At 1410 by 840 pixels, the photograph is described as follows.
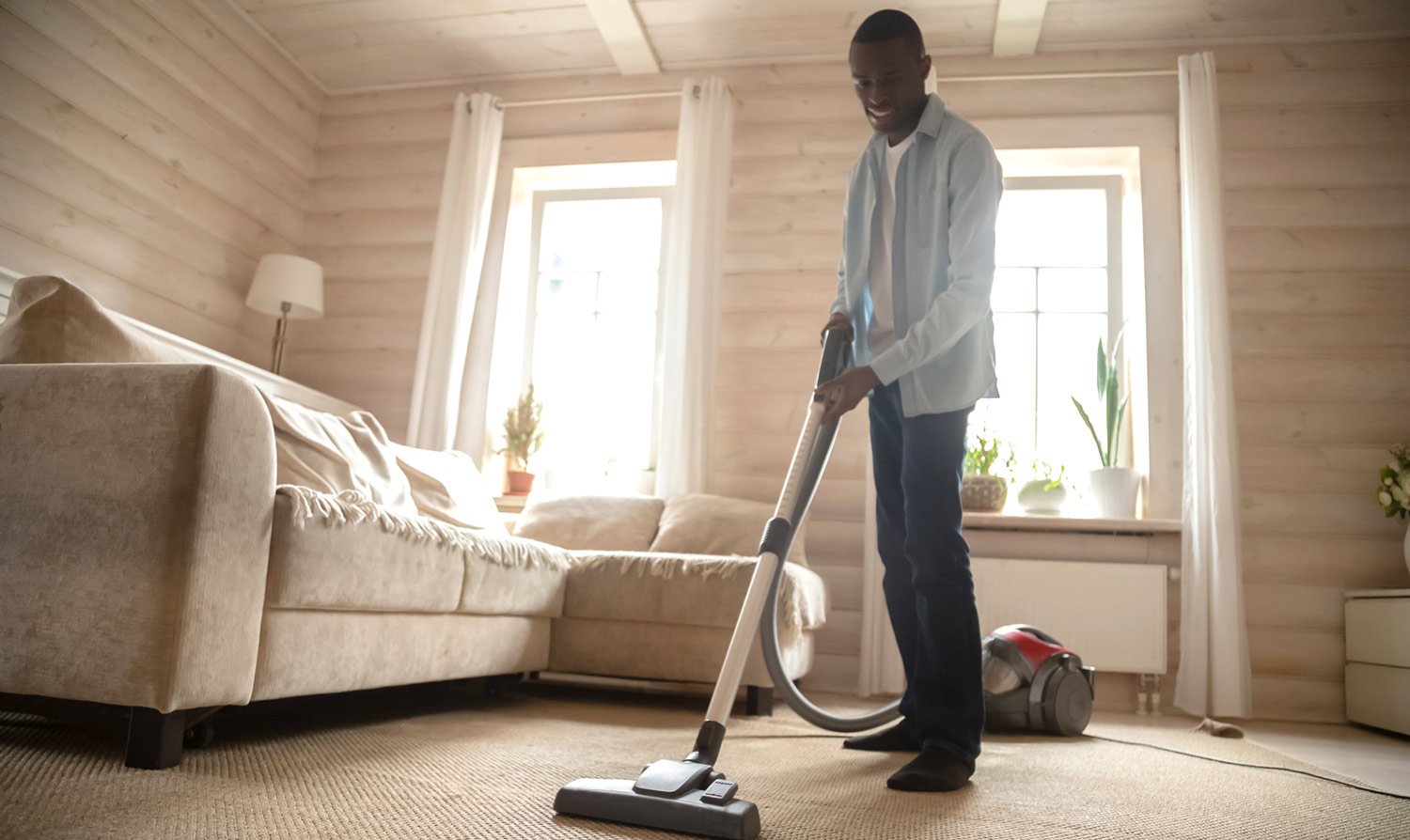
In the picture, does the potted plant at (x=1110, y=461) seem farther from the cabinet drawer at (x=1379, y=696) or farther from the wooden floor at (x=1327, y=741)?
the cabinet drawer at (x=1379, y=696)

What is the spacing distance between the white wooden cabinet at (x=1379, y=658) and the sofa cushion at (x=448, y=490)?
8.37 feet

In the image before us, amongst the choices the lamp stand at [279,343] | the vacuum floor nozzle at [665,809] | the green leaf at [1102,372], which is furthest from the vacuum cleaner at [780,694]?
the lamp stand at [279,343]

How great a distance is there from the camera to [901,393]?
1.69m

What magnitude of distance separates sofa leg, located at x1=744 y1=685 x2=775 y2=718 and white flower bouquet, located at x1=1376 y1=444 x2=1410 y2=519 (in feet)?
6.87

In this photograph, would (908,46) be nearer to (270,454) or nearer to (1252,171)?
(270,454)

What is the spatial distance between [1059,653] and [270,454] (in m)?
1.94

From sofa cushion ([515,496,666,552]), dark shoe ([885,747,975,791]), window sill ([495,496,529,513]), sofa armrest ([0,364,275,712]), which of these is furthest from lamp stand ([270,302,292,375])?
dark shoe ([885,747,975,791])

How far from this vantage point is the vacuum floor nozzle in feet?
3.65

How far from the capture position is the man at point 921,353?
63.0 inches

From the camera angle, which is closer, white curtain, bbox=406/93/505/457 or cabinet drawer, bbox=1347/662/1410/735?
cabinet drawer, bbox=1347/662/1410/735

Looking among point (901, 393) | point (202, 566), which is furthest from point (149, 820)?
point (901, 393)

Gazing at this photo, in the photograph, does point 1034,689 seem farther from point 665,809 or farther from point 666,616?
point 665,809

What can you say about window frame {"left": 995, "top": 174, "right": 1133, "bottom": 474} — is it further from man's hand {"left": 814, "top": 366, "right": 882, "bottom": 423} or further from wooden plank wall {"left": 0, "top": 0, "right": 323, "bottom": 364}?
wooden plank wall {"left": 0, "top": 0, "right": 323, "bottom": 364}

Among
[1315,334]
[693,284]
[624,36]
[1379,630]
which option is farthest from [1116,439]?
[624,36]
